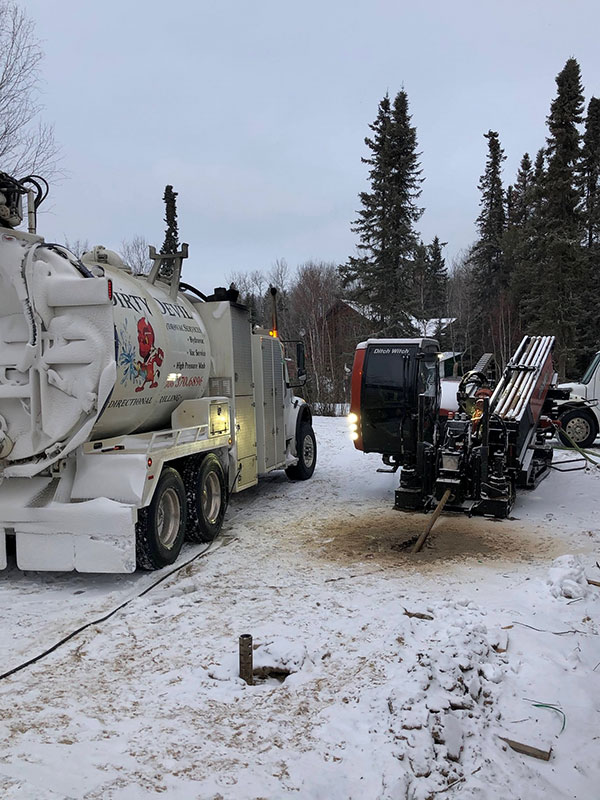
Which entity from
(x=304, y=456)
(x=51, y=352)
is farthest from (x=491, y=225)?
(x=51, y=352)

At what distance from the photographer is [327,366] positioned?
34.5 meters

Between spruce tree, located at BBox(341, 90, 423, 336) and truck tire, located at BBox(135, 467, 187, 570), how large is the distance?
2329 cm

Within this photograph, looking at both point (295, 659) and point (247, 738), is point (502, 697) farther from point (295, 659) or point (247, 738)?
point (247, 738)

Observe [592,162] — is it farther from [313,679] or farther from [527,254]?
[313,679]

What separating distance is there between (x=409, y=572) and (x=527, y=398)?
181 inches

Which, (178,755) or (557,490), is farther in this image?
(557,490)

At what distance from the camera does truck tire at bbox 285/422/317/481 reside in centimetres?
1169

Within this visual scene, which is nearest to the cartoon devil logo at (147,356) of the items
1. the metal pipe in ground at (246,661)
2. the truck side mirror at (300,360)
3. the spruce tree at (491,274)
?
the metal pipe in ground at (246,661)

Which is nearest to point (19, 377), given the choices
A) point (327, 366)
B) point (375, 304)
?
point (375, 304)

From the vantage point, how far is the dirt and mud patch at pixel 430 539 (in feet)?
23.1

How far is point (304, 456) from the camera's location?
468 inches

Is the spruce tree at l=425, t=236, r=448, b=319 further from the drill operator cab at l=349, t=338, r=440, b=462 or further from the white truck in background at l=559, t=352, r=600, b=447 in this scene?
the drill operator cab at l=349, t=338, r=440, b=462

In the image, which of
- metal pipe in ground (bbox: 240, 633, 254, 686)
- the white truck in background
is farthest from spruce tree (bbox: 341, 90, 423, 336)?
metal pipe in ground (bbox: 240, 633, 254, 686)

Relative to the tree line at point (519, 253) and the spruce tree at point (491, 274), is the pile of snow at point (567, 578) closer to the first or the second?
the tree line at point (519, 253)
